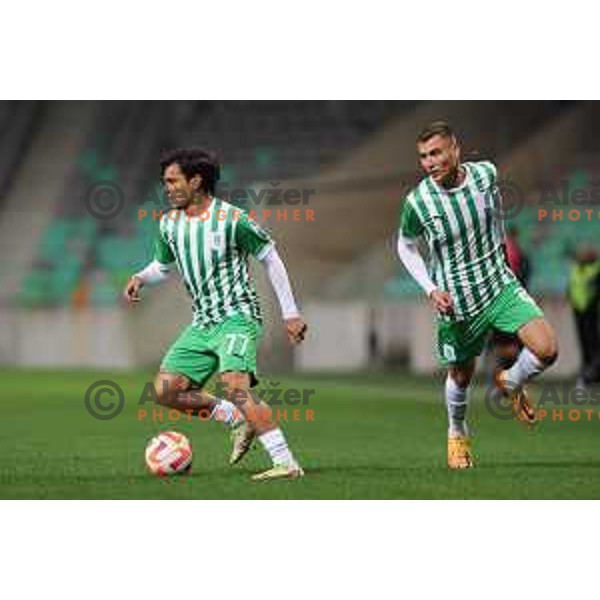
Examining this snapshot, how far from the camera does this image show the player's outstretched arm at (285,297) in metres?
7.64

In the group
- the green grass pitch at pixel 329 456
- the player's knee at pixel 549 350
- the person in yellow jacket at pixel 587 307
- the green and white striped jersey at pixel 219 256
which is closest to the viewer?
the green grass pitch at pixel 329 456

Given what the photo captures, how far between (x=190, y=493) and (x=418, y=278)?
5.04 ft

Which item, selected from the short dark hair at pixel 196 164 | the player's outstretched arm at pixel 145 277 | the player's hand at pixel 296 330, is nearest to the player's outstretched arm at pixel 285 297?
the player's hand at pixel 296 330

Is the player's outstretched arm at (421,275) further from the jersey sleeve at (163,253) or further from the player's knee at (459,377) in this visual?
the jersey sleeve at (163,253)

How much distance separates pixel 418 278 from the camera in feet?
26.9

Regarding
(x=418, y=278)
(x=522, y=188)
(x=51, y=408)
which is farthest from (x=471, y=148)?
(x=418, y=278)

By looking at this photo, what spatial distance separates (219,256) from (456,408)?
1474 millimetres

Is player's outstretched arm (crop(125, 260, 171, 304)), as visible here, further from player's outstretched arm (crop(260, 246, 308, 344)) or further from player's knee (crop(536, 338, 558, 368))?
player's knee (crop(536, 338, 558, 368))

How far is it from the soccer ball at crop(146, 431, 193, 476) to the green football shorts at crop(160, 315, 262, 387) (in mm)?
356

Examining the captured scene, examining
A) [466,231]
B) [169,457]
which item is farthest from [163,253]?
[466,231]

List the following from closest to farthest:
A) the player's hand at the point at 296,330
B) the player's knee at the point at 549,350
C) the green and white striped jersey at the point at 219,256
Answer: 1. the player's hand at the point at 296,330
2. the green and white striped jersey at the point at 219,256
3. the player's knee at the point at 549,350

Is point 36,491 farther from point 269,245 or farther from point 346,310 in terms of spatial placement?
point 346,310

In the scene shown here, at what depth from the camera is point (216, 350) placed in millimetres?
8055

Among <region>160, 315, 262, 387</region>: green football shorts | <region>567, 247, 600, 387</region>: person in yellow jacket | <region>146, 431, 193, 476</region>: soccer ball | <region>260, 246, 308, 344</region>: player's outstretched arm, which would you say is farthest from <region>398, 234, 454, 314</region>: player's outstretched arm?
<region>567, 247, 600, 387</region>: person in yellow jacket
